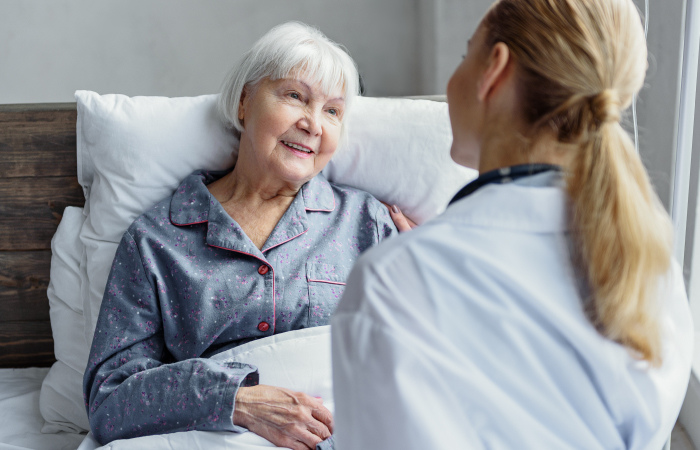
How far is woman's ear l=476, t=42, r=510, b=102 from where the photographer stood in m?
0.64

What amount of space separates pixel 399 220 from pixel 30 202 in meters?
0.99

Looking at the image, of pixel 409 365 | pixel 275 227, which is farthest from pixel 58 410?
pixel 409 365

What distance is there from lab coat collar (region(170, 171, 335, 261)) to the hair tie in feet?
2.58

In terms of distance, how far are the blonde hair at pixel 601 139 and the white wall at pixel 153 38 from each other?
2379 millimetres

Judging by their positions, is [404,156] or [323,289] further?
[404,156]

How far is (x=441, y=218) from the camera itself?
0.59 m

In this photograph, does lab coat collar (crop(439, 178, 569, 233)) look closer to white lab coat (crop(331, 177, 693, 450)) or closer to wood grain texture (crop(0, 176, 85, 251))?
white lab coat (crop(331, 177, 693, 450))

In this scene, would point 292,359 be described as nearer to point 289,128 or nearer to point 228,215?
point 228,215

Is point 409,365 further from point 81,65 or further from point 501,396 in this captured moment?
point 81,65

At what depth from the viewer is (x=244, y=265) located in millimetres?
1217

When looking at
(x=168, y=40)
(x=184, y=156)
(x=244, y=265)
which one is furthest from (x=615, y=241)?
(x=168, y=40)

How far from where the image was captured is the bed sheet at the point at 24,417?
51.2 inches

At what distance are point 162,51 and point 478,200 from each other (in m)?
2.65

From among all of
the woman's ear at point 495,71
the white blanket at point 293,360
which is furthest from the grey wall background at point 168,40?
the woman's ear at point 495,71
